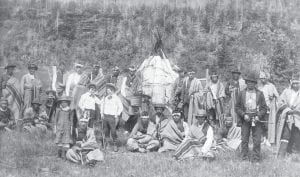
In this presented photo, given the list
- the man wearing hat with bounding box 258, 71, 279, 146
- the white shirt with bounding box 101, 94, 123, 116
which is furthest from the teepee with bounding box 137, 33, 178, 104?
the man wearing hat with bounding box 258, 71, 279, 146

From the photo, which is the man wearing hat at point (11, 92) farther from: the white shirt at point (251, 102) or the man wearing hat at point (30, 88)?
the white shirt at point (251, 102)

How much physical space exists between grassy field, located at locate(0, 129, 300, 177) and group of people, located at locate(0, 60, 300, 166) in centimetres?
32

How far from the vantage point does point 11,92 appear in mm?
11820

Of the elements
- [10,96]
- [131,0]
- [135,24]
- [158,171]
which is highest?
[131,0]

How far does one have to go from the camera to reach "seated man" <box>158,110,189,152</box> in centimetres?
1016

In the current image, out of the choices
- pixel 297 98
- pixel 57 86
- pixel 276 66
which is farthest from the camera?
pixel 276 66

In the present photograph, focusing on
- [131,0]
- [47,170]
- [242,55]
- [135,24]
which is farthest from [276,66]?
[47,170]

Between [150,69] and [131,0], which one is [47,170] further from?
[131,0]

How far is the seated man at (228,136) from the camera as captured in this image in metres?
10.2

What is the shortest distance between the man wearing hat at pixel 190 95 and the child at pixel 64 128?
389 centimetres

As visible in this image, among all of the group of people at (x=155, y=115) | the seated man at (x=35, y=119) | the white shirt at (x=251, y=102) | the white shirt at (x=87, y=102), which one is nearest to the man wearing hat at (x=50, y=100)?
the group of people at (x=155, y=115)

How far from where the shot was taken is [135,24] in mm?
28031

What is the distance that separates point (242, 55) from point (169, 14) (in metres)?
6.99

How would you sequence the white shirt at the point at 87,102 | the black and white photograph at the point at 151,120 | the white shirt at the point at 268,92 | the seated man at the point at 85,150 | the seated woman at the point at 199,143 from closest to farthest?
the black and white photograph at the point at 151,120 < the seated man at the point at 85,150 < the seated woman at the point at 199,143 < the white shirt at the point at 87,102 < the white shirt at the point at 268,92
